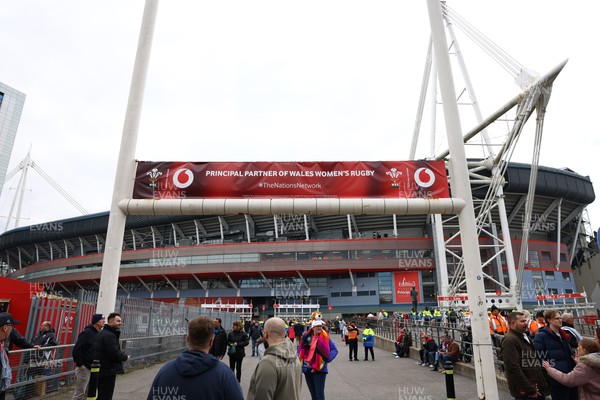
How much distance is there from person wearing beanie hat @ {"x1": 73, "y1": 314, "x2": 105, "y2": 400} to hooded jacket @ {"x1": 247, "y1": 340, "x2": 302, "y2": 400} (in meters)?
4.79

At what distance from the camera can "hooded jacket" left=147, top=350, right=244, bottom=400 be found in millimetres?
2363

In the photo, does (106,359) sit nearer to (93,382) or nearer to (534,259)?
(93,382)

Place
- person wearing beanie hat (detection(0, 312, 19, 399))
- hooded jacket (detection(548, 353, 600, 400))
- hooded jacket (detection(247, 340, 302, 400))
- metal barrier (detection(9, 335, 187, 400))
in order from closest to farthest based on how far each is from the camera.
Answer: hooded jacket (detection(247, 340, 302, 400)), hooded jacket (detection(548, 353, 600, 400)), person wearing beanie hat (detection(0, 312, 19, 399)), metal barrier (detection(9, 335, 187, 400))

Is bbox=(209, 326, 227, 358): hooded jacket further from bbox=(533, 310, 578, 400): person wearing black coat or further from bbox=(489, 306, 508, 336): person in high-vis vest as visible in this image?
bbox=(489, 306, 508, 336): person in high-vis vest

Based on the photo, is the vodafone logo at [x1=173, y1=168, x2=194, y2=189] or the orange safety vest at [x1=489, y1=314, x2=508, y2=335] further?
the orange safety vest at [x1=489, y1=314, x2=508, y2=335]

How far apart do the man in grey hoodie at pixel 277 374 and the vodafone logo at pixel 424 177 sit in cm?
652

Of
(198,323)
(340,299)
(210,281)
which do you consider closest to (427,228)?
(340,299)

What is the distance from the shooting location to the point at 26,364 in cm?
797

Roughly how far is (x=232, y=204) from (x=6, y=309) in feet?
26.7

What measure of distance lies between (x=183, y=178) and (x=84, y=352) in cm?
408

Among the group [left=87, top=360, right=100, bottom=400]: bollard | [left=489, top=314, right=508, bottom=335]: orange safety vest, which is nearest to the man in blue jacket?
[left=87, top=360, right=100, bottom=400]: bollard

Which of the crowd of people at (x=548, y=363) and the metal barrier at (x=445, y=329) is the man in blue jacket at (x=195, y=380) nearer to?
the crowd of people at (x=548, y=363)

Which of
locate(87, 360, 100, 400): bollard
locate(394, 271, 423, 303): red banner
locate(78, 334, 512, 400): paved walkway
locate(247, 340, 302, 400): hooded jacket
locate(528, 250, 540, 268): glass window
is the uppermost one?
locate(528, 250, 540, 268): glass window

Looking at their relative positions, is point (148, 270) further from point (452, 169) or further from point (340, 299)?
point (452, 169)
